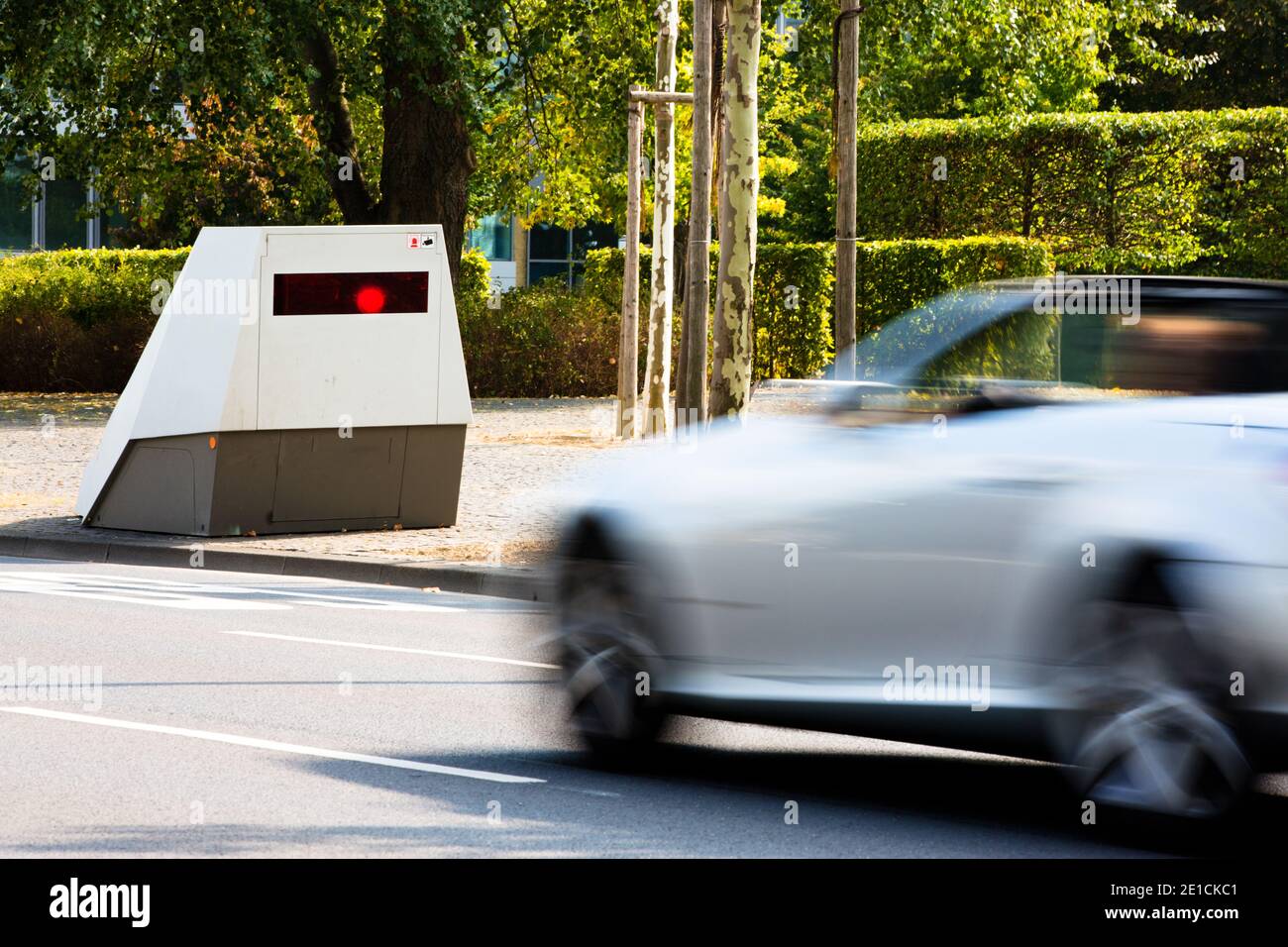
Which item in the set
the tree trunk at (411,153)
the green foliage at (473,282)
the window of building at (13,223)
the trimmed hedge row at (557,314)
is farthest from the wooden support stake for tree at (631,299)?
the window of building at (13,223)

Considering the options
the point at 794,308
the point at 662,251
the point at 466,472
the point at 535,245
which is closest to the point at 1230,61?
the point at 794,308

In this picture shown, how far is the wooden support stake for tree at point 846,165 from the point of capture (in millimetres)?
16219

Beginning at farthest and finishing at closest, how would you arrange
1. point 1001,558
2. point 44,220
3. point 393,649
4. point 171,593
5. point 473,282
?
point 44,220 → point 473,282 → point 171,593 → point 393,649 → point 1001,558

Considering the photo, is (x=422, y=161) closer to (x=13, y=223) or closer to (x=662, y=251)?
(x=662, y=251)

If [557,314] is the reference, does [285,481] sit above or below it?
below

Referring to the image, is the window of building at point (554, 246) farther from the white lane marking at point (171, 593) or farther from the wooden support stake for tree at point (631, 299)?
the white lane marking at point (171, 593)

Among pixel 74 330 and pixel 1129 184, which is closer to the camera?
pixel 74 330

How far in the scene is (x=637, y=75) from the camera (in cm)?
2539

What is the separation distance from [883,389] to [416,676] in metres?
3.46

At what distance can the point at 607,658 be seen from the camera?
23.2 ft

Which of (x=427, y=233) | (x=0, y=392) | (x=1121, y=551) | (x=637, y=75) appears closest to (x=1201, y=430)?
(x=1121, y=551)

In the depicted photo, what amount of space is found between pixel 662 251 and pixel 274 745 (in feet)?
50.7

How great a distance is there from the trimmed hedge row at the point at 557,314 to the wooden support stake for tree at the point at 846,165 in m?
12.8

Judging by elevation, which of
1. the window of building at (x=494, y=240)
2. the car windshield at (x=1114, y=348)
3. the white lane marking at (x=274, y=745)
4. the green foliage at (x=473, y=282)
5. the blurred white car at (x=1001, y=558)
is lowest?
the white lane marking at (x=274, y=745)
